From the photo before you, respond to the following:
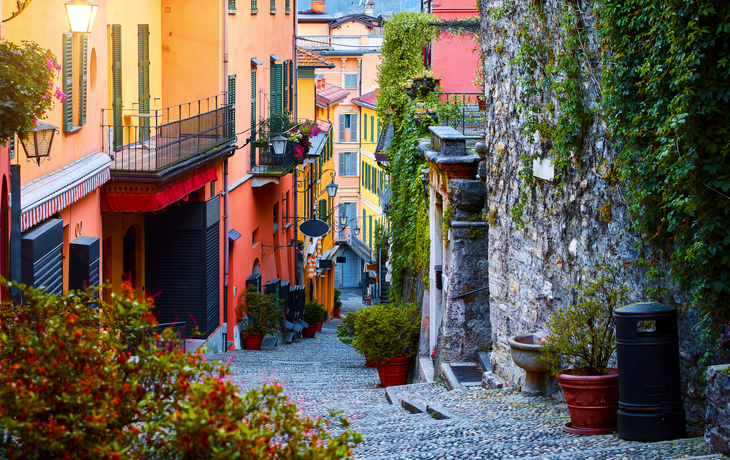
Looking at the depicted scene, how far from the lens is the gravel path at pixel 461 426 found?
5.00m

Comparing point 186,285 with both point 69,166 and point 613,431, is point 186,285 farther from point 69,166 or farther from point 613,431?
point 613,431

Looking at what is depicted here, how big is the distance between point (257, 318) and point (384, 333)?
5785 mm

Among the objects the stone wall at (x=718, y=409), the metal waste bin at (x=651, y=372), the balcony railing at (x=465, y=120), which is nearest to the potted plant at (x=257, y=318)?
the balcony railing at (x=465, y=120)

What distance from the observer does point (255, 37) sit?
1964 cm

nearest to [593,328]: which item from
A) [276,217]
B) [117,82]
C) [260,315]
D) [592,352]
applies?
[592,352]

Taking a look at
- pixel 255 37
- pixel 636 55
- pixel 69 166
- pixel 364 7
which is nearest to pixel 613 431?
pixel 636 55

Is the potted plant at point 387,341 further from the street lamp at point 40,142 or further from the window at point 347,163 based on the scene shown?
the window at point 347,163

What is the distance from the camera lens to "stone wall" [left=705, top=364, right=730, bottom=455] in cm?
434

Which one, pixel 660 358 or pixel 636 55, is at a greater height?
A: pixel 636 55

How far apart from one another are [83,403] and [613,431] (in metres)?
4.08

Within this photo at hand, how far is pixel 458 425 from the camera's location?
262 inches

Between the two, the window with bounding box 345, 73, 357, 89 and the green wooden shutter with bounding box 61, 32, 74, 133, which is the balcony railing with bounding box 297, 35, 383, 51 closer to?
the window with bounding box 345, 73, 357, 89

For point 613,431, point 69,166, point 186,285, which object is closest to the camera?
point 613,431

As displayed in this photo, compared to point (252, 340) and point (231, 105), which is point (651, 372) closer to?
point (231, 105)
